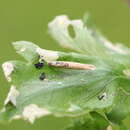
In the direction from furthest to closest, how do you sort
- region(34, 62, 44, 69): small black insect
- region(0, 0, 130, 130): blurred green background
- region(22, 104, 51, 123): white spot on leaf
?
region(0, 0, 130, 130): blurred green background < region(34, 62, 44, 69): small black insect < region(22, 104, 51, 123): white spot on leaf

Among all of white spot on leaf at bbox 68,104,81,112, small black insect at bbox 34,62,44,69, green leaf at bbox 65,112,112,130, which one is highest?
small black insect at bbox 34,62,44,69

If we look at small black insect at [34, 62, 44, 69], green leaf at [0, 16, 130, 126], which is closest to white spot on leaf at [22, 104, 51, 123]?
green leaf at [0, 16, 130, 126]

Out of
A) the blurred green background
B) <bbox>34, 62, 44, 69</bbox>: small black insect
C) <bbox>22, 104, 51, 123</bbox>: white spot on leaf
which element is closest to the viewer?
<bbox>22, 104, 51, 123</bbox>: white spot on leaf

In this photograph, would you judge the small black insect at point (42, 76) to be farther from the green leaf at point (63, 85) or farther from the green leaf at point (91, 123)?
the green leaf at point (91, 123)

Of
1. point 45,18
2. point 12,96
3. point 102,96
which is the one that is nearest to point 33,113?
point 12,96

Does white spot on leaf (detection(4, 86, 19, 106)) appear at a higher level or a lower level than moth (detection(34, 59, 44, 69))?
lower

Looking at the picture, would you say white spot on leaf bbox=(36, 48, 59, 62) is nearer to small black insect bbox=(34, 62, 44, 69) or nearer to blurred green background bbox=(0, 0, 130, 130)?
small black insect bbox=(34, 62, 44, 69)

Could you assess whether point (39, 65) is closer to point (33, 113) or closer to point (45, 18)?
point (33, 113)
